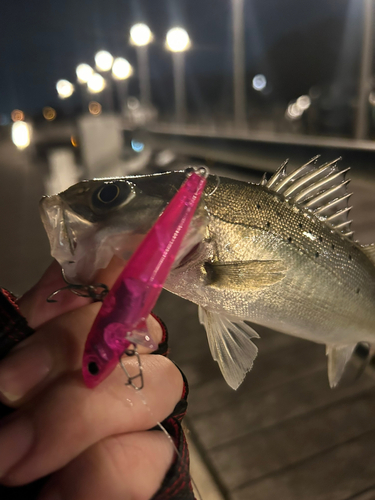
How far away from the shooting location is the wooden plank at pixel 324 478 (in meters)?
1.70

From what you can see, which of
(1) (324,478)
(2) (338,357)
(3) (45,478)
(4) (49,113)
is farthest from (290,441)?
(4) (49,113)

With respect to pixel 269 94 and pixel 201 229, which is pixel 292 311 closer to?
pixel 201 229

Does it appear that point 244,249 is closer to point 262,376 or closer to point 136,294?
point 136,294

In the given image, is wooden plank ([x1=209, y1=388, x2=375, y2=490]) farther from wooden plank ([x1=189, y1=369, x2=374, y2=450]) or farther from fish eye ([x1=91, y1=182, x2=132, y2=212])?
fish eye ([x1=91, y1=182, x2=132, y2=212])

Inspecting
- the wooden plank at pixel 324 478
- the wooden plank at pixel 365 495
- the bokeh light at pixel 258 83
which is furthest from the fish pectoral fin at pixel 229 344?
the bokeh light at pixel 258 83

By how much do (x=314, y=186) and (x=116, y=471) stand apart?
84 centimetres

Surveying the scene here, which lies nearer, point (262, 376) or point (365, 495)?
point (365, 495)

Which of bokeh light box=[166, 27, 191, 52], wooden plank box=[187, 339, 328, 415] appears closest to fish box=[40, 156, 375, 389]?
wooden plank box=[187, 339, 328, 415]

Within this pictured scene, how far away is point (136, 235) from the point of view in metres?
0.72

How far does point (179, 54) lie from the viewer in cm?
1272

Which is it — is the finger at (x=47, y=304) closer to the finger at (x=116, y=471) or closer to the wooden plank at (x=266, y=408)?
the finger at (x=116, y=471)

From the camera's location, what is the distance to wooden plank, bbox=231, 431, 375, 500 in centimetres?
170

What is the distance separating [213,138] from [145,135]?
4642mm

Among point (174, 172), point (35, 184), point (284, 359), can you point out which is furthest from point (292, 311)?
point (35, 184)
